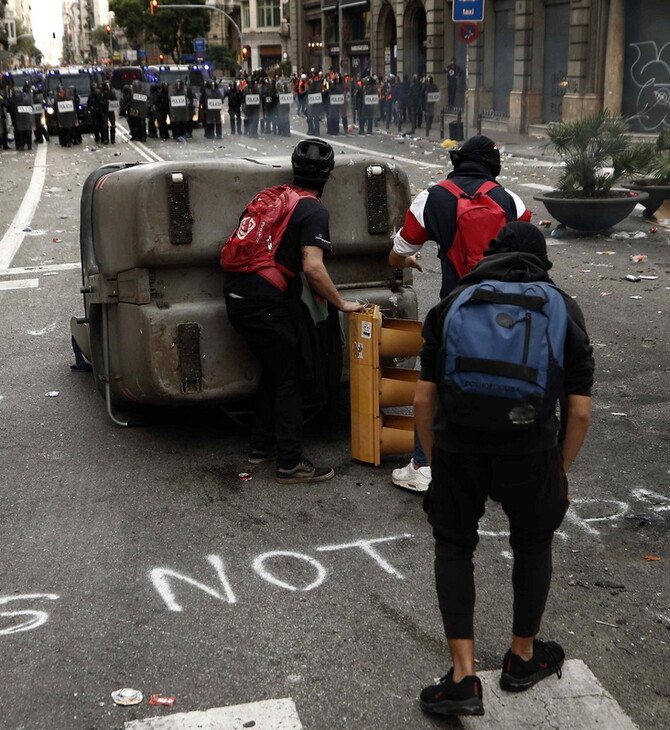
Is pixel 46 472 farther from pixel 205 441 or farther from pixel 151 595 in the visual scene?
pixel 151 595

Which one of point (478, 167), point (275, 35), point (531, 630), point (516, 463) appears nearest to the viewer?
point (516, 463)

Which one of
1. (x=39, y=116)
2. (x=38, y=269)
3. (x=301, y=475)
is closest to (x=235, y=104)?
(x=39, y=116)

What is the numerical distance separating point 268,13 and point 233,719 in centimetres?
10262

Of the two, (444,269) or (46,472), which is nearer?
(444,269)

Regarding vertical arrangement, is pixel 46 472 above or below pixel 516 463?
below

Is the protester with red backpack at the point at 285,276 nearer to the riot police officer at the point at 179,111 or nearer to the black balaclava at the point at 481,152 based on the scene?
the black balaclava at the point at 481,152

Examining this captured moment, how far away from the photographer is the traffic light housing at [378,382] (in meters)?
5.45

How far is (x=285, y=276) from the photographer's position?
5.28m

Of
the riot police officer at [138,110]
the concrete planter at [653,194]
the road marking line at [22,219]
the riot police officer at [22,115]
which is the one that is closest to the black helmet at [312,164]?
the road marking line at [22,219]

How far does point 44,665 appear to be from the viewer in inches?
147

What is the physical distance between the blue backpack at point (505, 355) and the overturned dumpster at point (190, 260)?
273 cm

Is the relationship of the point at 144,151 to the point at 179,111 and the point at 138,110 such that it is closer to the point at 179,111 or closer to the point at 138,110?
the point at 138,110

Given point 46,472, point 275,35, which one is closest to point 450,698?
point 46,472

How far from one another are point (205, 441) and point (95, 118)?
1130 inches
